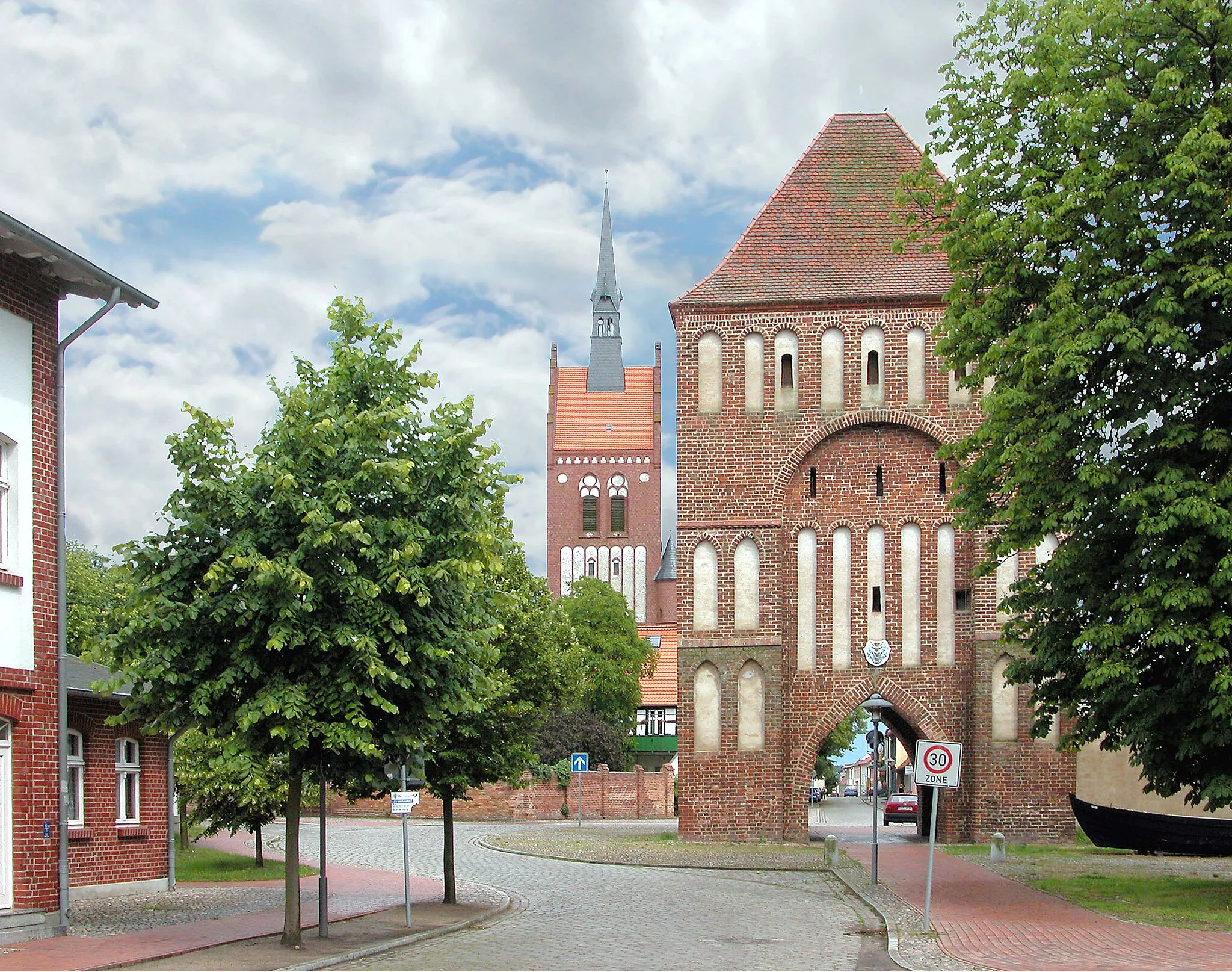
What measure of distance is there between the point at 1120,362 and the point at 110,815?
1459cm

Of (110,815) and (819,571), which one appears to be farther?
(819,571)

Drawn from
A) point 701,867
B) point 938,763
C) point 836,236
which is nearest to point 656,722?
point 836,236

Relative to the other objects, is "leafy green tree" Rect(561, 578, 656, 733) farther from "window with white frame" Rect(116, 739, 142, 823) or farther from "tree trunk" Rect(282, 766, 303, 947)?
"tree trunk" Rect(282, 766, 303, 947)

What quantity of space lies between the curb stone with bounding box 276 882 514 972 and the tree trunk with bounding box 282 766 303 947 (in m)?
0.70

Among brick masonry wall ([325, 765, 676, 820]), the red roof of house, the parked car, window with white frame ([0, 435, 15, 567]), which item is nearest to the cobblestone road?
window with white frame ([0, 435, 15, 567])

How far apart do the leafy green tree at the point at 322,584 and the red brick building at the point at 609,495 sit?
8151 centimetres

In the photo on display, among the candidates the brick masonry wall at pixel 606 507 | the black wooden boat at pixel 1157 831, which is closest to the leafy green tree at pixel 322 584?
the black wooden boat at pixel 1157 831

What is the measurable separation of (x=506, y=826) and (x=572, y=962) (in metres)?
35.9

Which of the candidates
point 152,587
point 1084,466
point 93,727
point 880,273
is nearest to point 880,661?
point 880,273

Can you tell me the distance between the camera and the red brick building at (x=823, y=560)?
32.3m

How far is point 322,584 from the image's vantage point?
50.7ft

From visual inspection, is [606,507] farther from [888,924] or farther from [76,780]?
[888,924]

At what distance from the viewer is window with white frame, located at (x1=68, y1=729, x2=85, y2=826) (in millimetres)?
19891

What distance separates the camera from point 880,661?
32.8 meters
